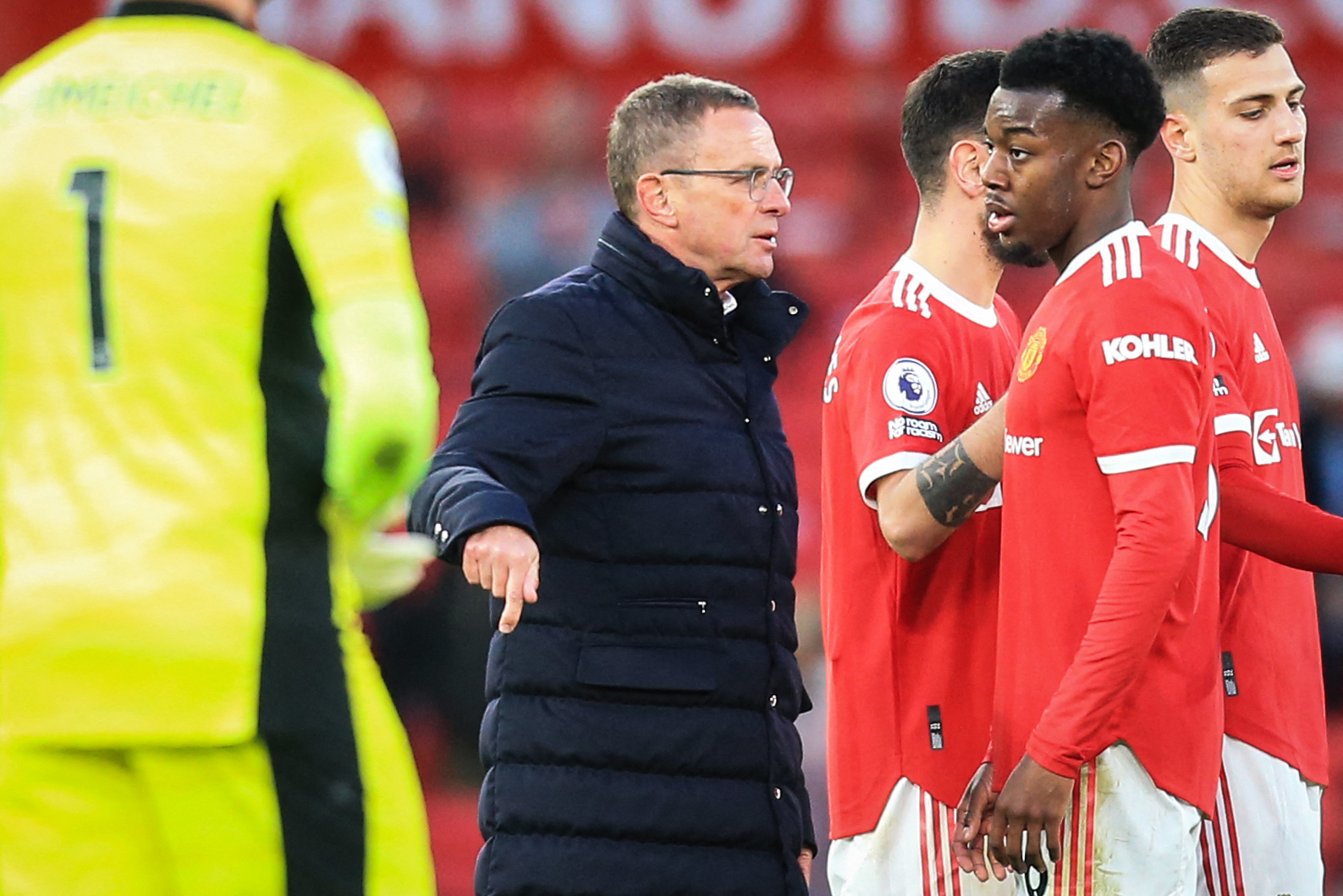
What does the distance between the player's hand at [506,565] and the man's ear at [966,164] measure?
4.08 feet

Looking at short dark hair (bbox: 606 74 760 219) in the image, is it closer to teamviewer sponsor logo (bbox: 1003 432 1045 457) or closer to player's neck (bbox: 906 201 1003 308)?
player's neck (bbox: 906 201 1003 308)

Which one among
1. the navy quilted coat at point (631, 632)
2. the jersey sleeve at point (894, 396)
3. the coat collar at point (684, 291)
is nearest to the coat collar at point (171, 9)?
the navy quilted coat at point (631, 632)

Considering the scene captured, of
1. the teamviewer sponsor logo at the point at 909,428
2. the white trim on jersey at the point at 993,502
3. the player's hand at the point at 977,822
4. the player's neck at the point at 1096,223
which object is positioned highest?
the player's neck at the point at 1096,223

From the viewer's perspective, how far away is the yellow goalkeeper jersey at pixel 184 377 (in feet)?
6.36

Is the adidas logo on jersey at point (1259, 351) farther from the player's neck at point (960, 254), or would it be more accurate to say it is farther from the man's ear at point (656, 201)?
the man's ear at point (656, 201)

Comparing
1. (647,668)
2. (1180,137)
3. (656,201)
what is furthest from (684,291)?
(1180,137)

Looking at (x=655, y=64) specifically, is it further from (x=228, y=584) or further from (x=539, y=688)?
(x=228, y=584)

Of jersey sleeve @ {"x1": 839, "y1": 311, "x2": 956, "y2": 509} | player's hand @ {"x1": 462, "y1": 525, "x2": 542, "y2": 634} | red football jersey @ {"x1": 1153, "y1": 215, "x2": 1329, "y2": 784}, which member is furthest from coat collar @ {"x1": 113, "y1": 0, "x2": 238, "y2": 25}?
red football jersey @ {"x1": 1153, "y1": 215, "x2": 1329, "y2": 784}

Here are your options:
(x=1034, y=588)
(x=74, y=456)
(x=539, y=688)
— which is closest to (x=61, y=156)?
(x=74, y=456)

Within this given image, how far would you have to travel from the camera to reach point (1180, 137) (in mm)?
3510

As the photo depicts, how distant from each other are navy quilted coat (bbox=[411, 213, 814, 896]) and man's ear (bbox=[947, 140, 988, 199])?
677 mm

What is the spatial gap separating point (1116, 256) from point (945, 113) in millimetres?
878

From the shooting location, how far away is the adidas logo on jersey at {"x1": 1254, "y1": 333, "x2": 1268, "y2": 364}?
3.22 m

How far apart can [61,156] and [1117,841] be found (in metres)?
1.68
